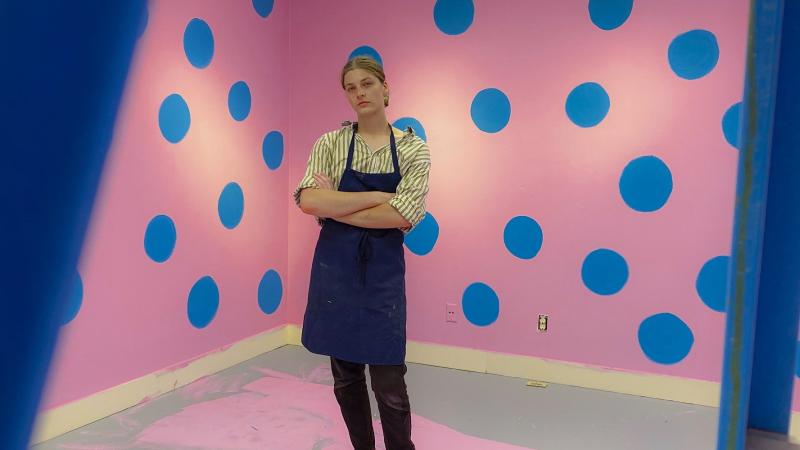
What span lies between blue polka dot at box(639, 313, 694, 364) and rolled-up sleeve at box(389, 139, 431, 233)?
1.62 m

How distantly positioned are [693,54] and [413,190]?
1695 millimetres

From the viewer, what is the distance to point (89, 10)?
4.9 inches

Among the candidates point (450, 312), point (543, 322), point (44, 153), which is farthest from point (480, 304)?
point (44, 153)

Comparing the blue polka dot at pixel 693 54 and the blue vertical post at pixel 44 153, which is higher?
the blue polka dot at pixel 693 54

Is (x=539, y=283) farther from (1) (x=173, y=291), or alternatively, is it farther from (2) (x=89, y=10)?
(2) (x=89, y=10)

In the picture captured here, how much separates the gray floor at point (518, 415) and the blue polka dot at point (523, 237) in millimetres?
652

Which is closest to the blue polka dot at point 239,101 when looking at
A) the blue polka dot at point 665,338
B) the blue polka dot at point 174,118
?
the blue polka dot at point 174,118

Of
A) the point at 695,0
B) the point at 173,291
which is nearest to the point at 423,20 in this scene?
the point at 695,0

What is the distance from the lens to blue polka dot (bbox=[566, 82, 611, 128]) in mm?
2924

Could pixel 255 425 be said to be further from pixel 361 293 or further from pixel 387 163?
pixel 387 163

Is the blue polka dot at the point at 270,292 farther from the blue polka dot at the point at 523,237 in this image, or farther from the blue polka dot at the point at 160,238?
the blue polka dot at the point at 523,237

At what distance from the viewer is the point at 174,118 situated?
9.33 ft

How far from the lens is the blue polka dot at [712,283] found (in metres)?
2.78

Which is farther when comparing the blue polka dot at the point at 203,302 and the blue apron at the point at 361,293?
the blue polka dot at the point at 203,302
